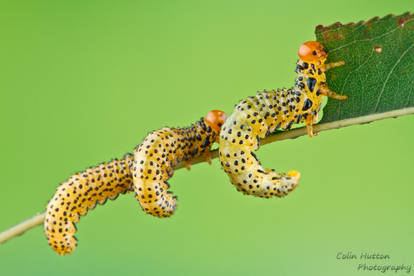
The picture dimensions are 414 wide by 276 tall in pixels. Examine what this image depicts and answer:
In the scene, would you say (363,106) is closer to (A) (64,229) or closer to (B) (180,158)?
(B) (180,158)

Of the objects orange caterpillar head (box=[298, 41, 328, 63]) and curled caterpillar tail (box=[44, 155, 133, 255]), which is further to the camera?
curled caterpillar tail (box=[44, 155, 133, 255])

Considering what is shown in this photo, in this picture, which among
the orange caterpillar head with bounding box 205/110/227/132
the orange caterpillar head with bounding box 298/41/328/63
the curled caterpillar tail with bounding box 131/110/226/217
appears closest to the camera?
the orange caterpillar head with bounding box 298/41/328/63

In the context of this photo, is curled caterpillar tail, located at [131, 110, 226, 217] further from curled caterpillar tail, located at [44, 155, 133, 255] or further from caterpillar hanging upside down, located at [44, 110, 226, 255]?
curled caterpillar tail, located at [44, 155, 133, 255]

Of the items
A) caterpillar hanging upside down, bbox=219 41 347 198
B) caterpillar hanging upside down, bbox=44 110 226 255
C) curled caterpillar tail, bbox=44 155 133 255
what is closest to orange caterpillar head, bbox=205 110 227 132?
caterpillar hanging upside down, bbox=44 110 226 255

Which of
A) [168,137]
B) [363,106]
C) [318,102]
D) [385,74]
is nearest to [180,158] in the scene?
[168,137]

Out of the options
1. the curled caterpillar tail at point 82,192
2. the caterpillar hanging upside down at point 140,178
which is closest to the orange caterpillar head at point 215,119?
the caterpillar hanging upside down at point 140,178

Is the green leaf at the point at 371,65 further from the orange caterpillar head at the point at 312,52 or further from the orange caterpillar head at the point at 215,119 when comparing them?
the orange caterpillar head at the point at 215,119

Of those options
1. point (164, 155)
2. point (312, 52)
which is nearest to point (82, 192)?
point (164, 155)
